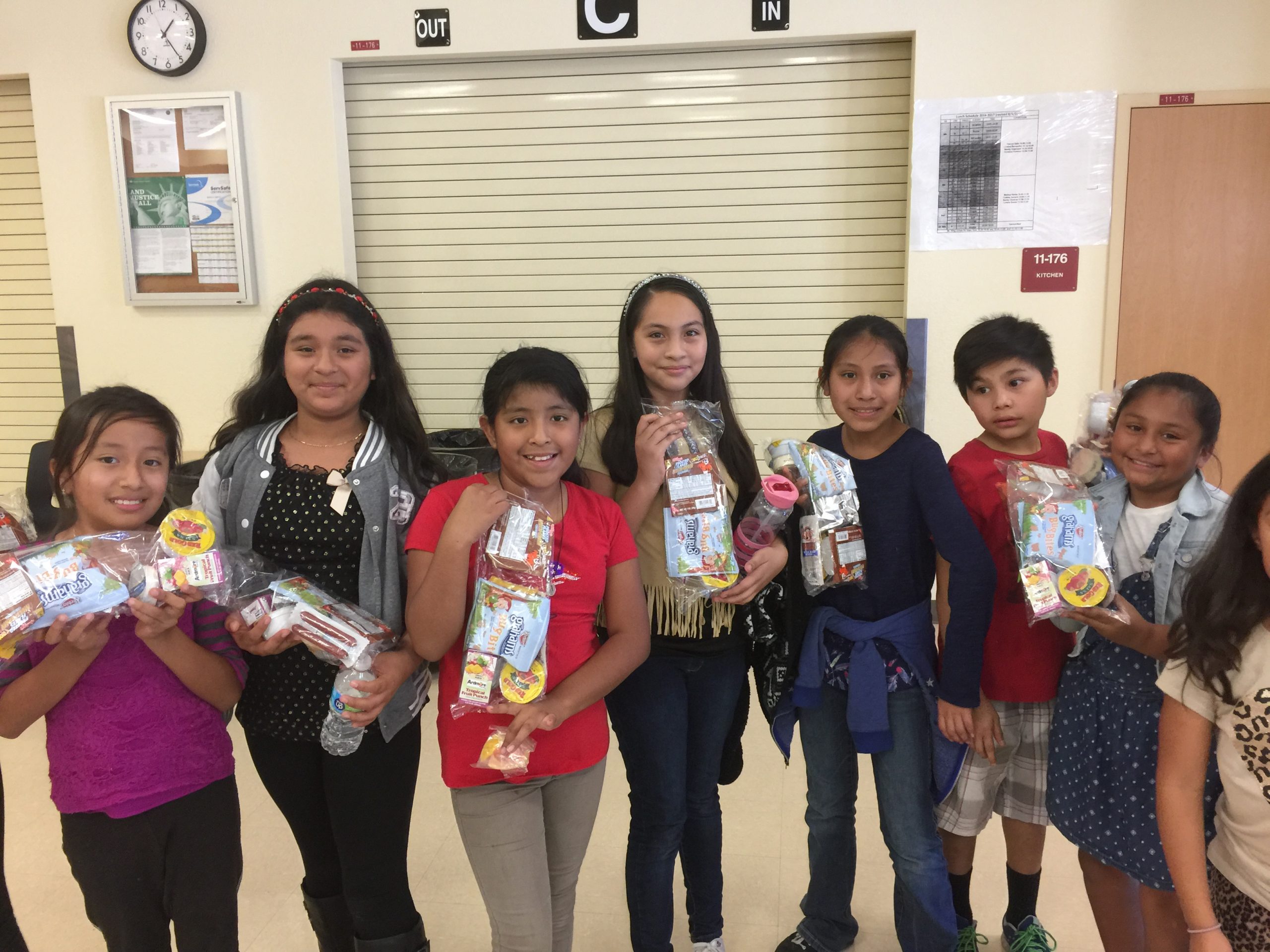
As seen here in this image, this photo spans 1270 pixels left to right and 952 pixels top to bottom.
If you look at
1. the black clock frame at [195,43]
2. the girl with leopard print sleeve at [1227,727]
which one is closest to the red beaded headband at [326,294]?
the girl with leopard print sleeve at [1227,727]

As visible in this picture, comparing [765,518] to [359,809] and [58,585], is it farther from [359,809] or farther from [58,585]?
[58,585]

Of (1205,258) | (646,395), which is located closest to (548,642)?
(646,395)

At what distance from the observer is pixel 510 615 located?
4.25ft

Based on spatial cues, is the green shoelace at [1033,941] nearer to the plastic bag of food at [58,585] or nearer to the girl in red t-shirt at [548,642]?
the girl in red t-shirt at [548,642]

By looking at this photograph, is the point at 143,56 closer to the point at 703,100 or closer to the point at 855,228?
the point at 703,100

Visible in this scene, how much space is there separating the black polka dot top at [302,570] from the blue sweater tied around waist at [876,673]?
814 millimetres

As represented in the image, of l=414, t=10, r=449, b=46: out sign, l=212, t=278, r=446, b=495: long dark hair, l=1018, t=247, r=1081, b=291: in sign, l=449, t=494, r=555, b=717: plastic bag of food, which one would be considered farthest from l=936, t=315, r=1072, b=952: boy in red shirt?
l=414, t=10, r=449, b=46: out sign

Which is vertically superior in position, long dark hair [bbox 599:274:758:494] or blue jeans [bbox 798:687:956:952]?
long dark hair [bbox 599:274:758:494]

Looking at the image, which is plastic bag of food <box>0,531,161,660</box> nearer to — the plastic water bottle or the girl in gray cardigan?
the girl in gray cardigan

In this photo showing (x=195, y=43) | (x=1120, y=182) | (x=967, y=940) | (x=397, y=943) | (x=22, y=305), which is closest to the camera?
(x=397, y=943)

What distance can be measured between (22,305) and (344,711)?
4108mm

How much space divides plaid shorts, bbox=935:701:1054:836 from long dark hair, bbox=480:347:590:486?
40.2 inches

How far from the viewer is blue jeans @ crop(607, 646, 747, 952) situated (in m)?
1.59

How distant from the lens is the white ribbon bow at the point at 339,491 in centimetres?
145
